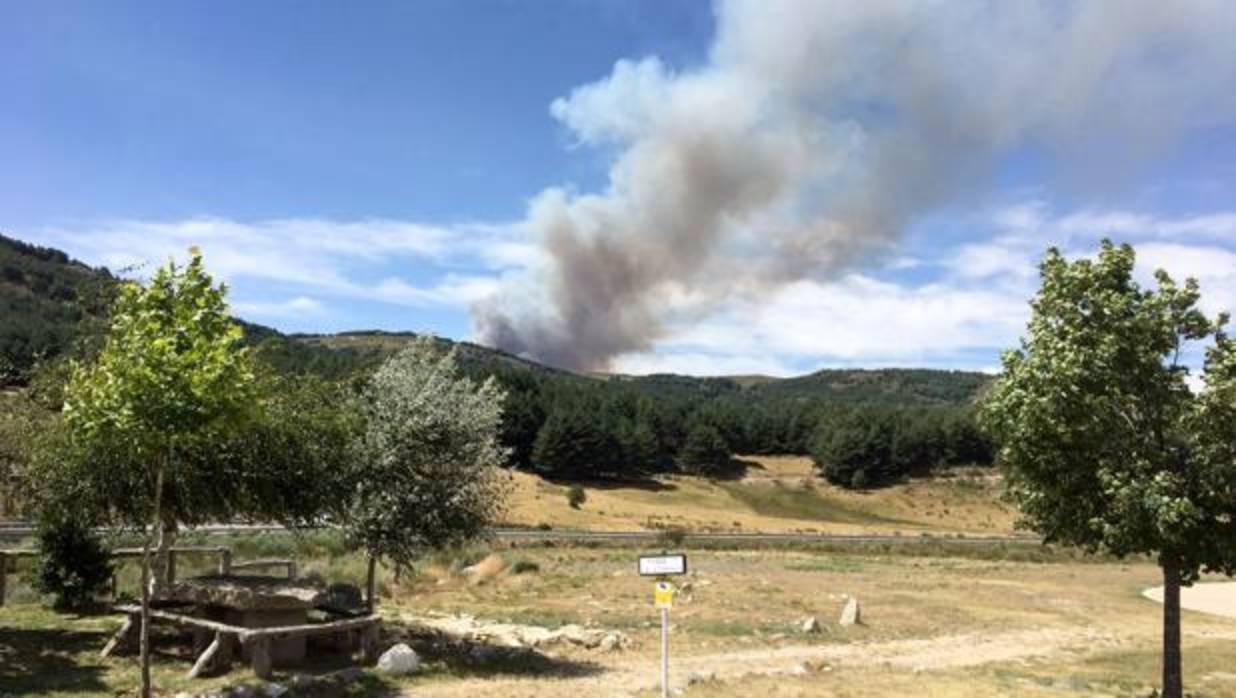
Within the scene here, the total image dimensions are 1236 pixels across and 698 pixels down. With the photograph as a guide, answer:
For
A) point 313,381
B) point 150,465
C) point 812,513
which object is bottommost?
point 812,513

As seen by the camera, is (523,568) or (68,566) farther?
(523,568)

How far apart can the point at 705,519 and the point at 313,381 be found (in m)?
86.9

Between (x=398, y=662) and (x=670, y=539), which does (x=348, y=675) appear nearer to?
(x=398, y=662)

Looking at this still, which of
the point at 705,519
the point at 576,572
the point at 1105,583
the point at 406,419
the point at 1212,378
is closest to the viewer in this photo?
the point at 1212,378

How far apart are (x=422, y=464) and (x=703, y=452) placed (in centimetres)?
12894

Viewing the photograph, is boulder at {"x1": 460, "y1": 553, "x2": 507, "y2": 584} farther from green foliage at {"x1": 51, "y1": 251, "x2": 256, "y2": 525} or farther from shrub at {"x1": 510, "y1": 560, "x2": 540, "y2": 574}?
green foliage at {"x1": 51, "y1": 251, "x2": 256, "y2": 525}

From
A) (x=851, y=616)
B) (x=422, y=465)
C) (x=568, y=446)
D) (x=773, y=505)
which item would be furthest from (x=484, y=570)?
(x=773, y=505)

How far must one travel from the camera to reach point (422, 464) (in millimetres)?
20828

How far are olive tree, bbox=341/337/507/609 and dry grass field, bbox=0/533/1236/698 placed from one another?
101 inches

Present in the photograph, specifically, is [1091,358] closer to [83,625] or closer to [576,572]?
[83,625]

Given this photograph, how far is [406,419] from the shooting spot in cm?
2078

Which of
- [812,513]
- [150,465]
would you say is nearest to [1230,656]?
[150,465]

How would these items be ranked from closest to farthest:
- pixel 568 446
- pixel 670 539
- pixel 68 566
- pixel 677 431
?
1. pixel 68 566
2. pixel 670 539
3. pixel 568 446
4. pixel 677 431

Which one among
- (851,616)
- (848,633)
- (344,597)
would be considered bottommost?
(848,633)
